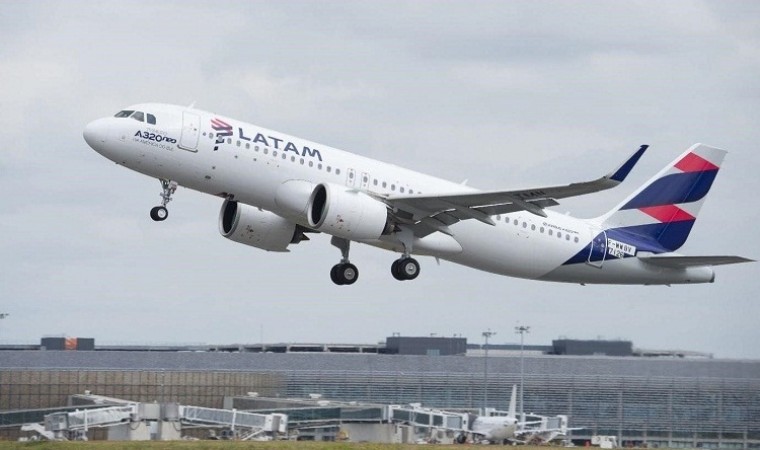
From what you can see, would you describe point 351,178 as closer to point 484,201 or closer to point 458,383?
point 484,201

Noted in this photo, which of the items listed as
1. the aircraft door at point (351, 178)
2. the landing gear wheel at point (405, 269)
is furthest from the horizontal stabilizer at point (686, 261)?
the aircraft door at point (351, 178)

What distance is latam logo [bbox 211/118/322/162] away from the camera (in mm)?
48375

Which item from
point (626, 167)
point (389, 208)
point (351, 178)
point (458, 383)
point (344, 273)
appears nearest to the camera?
point (626, 167)

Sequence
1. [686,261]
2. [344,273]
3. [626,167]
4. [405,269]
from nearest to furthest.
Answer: [626,167], [405,269], [344,273], [686,261]

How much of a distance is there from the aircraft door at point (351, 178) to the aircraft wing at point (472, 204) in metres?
1.29

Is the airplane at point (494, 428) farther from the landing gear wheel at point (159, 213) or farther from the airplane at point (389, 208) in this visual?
the landing gear wheel at point (159, 213)

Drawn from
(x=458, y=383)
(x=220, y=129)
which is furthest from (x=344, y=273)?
(x=458, y=383)

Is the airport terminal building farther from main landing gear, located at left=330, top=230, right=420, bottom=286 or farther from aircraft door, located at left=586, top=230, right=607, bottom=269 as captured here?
main landing gear, located at left=330, top=230, right=420, bottom=286

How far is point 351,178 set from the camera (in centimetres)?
5012

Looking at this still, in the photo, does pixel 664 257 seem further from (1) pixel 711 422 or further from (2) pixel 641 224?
(1) pixel 711 422

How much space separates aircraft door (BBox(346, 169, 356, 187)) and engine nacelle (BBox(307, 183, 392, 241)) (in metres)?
0.69

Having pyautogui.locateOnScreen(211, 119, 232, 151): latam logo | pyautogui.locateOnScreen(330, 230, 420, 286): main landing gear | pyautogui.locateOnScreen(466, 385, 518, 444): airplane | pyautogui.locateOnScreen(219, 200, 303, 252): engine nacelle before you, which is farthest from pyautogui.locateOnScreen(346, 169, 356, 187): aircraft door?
pyautogui.locateOnScreen(466, 385, 518, 444): airplane

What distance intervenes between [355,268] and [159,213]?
838cm

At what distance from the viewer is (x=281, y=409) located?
6356cm
